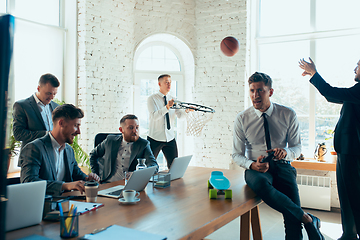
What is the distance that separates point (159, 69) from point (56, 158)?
357cm

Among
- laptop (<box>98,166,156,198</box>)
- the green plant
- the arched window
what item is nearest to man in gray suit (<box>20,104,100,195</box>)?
laptop (<box>98,166,156,198</box>)

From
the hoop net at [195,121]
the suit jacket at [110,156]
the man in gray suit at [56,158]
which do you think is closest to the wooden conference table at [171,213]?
the man in gray suit at [56,158]

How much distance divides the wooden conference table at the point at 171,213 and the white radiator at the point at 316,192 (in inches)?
102

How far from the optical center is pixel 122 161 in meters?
2.65

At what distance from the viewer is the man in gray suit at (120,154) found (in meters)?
2.58

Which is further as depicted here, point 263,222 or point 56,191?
point 263,222

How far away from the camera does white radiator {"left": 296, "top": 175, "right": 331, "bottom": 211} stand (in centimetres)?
420

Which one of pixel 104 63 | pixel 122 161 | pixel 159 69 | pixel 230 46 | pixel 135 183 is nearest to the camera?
pixel 135 183

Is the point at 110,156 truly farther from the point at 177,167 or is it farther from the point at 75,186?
the point at 75,186

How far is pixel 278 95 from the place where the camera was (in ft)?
16.6

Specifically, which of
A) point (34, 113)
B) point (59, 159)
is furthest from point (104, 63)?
point (59, 159)

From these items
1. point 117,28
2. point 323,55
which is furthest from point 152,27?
point 323,55

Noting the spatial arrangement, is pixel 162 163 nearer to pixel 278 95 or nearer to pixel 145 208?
pixel 278 95

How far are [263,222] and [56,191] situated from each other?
2.75 m
